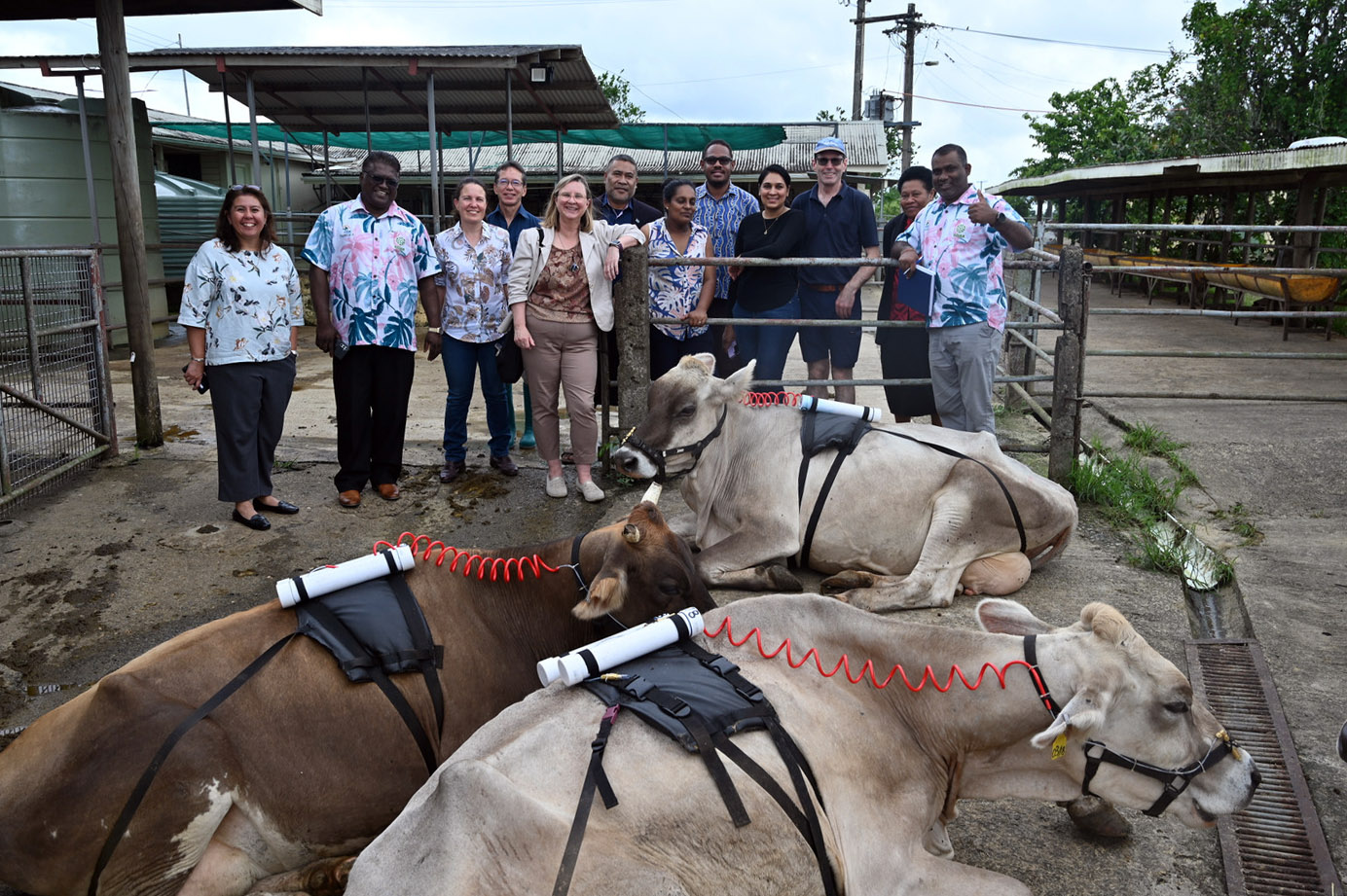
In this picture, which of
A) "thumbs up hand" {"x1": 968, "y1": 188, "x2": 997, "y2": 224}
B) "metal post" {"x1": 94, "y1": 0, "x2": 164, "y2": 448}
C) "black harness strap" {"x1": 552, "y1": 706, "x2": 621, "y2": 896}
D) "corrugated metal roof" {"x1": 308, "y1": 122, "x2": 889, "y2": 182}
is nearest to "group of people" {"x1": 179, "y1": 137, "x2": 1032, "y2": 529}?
"thumbs up hand" {"x1": 968, "y1": 188, "x2": 997, "y2": 224}

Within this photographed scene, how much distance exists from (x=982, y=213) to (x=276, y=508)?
4.23 meters

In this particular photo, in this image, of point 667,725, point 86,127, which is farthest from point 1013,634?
point 86,127

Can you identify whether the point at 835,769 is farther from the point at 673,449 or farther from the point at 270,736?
the point at 673,449

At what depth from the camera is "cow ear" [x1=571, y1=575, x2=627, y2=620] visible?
3.17 metres

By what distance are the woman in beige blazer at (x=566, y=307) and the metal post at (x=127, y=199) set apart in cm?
281

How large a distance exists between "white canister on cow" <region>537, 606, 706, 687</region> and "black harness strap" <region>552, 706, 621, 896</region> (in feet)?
0.48

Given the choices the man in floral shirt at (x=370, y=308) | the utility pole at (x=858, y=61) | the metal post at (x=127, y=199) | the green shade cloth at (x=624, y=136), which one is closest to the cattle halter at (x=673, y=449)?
the man in floral shirt at (x=370, y=308)

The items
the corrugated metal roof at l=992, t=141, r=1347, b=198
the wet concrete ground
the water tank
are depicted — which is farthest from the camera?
the water tank

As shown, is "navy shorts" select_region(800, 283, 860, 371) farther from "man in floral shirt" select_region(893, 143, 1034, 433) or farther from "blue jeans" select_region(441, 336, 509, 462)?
"blue jeans" select_region(441, 336, 509, 462)

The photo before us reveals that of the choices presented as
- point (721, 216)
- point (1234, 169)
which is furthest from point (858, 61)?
point (721, 216)

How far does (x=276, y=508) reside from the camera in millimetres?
6141

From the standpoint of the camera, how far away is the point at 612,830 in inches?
94.2

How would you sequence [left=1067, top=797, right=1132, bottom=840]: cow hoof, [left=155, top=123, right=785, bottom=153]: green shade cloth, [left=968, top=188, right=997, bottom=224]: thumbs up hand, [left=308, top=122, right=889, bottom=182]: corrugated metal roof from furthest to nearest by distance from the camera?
[left=308, top=122, right=889, bottom=182]: corrugated metal roof
[left=155, top=123, right=785, bottom=153]: green shade cloth
[left=968, top=188, right=997, bottom=224]: thumbs up hand
[left=1067, top=797, right=1132, bottom=840]: cow hoof

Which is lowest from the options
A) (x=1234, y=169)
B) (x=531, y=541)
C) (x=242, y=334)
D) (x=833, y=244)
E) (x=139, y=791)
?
(x=531, y=541)
